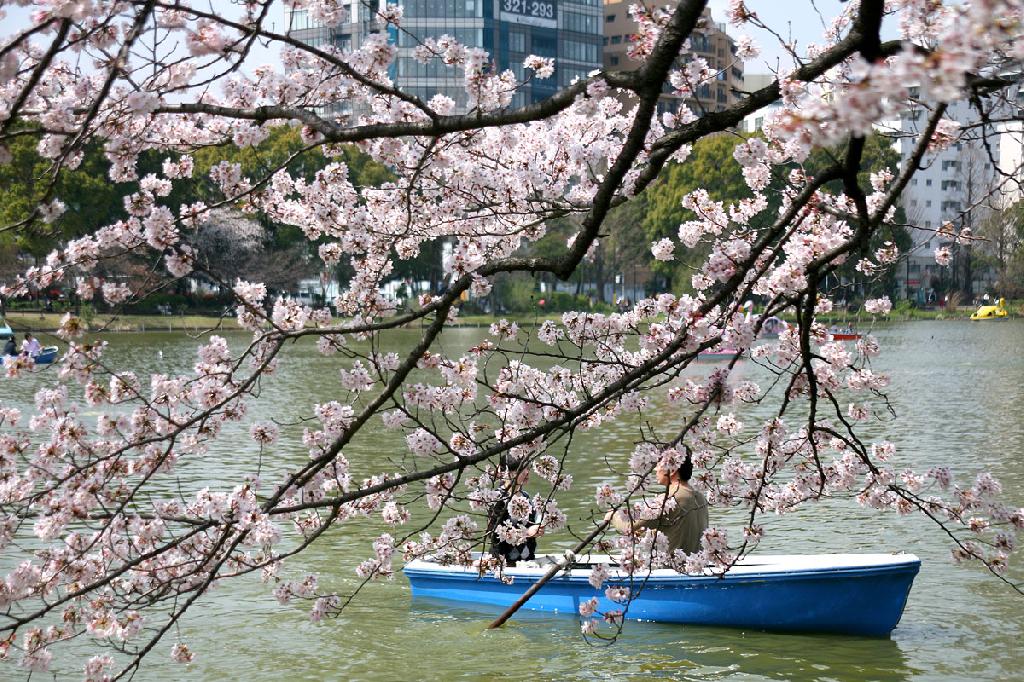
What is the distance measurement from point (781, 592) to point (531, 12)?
103746 mm

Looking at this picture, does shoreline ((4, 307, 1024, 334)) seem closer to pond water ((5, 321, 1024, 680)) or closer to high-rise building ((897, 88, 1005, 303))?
high-rise building ((897, 88, 1005, 303))

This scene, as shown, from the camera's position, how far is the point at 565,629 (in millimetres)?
11344

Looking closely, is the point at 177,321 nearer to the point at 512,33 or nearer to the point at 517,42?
the point at 512,33

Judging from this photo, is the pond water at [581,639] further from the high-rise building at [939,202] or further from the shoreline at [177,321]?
the high-rise building at [939,202]

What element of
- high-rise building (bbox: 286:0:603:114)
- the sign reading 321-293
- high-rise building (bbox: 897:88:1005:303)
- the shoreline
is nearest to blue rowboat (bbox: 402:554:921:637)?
the shoreline

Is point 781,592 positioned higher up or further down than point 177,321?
further down

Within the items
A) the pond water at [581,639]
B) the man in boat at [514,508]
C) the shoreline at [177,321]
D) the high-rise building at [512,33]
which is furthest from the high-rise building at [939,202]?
the man in boat at [514,508]

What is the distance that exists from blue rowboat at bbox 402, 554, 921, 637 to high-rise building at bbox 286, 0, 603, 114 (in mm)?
88008

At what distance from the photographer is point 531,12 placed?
109688mm

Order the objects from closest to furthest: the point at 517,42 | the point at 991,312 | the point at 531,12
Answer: the point at 991,312, the point at 531,12, the point at 517,42

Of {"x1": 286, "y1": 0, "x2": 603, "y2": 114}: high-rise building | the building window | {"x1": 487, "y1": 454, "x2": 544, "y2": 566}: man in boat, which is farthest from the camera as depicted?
the building window

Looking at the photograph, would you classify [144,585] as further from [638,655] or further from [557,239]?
[557,239]

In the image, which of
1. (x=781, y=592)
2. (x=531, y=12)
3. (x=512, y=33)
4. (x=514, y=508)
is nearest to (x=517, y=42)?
(x=512, y=33)

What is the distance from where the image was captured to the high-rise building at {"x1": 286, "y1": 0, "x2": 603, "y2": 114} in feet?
330
